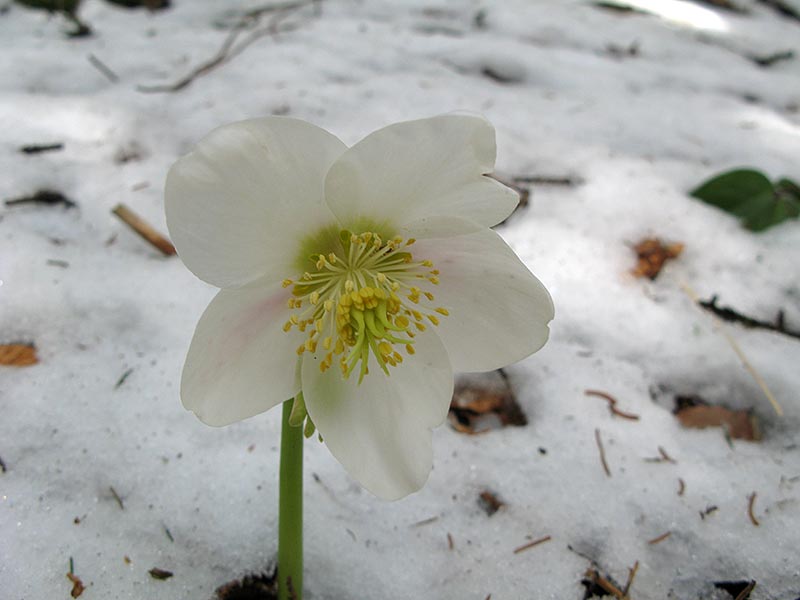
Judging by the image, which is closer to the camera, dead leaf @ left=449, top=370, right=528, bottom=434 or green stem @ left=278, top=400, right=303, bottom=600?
green stem @ left=278, top=400, right=303, bottom=600

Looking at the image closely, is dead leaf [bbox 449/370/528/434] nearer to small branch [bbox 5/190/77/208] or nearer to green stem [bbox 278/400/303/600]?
green stem [bbox 278/400/303/600]

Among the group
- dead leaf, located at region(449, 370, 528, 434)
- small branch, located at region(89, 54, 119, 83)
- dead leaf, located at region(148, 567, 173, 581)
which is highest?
small branch, located at region(89, 54, 119, 83)

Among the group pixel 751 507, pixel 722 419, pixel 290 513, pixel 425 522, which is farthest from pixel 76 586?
pixel 722 419

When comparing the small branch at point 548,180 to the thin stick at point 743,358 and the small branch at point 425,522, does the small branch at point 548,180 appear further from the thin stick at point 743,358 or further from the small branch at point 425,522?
the small branch at point 425,522

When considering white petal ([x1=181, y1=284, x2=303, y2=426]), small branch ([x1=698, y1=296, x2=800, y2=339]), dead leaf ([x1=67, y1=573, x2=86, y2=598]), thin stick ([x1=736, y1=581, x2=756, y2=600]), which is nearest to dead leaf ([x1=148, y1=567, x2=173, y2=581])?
dead leaf ([x1=67, y1=573, x2=86, y2=598])

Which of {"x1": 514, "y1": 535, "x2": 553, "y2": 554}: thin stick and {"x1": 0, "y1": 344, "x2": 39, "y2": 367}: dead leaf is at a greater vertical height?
{"x1": 0, "y1": 344, "x2": 39, "y2": 367}: dead leaf

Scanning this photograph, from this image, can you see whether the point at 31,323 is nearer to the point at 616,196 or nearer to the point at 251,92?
the point at 251,92
